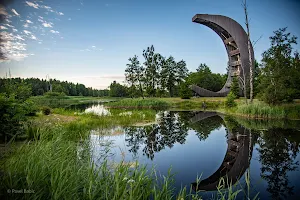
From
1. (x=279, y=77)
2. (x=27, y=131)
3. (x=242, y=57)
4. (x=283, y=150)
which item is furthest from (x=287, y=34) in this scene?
(x=27, y=131)

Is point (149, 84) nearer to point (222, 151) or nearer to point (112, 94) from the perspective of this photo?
point (222, 151)

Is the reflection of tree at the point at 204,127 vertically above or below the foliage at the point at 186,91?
below

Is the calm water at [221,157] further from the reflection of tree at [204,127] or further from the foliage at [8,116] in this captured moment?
the foliage at [8,116]

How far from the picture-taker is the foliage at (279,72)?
42.7 ft

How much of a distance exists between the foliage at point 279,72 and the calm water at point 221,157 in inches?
240

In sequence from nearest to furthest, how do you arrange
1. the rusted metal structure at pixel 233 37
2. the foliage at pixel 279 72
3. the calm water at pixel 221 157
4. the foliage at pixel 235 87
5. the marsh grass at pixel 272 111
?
1. the calm water at pixel 221 157
2. the marsh grass at pixel 272 111
3. the foliage at pixel 279 72
4. the rusted metal structure at pixel 233 37
5. the foliage at pixel 235 87

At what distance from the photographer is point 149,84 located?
34219 mm

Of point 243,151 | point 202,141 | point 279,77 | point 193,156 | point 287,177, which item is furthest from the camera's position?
point 279,77

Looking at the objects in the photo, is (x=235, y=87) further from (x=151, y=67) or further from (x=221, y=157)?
(x=221, y=157)

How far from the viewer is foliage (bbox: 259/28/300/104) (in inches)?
512

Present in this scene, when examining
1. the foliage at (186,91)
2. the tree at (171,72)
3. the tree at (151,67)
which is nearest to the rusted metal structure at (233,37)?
the foliage at (186,91)

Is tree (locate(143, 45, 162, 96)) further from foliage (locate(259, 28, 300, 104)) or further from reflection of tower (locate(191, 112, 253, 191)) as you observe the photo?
reflection of tower (locate(191, 112, 253, 191))

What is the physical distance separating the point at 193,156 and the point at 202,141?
6.27 feet

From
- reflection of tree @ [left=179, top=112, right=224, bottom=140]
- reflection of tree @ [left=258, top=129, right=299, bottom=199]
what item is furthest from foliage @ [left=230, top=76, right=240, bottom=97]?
reflection of tree @ [left=258, top=129, right=299, bottom=199]
